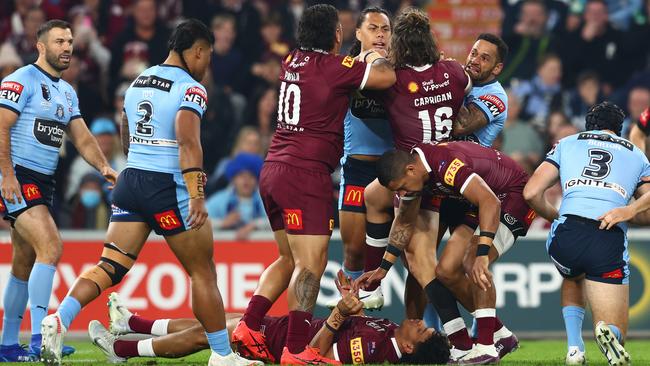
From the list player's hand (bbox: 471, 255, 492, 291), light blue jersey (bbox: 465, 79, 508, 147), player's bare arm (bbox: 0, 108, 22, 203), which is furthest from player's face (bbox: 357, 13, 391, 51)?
player's bare arm (bbox: 0, 108, 22, 203)

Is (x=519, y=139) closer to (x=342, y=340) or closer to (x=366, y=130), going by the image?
(x=366, y=130)

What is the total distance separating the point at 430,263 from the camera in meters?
9.96

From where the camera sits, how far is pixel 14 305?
10695 millimetres

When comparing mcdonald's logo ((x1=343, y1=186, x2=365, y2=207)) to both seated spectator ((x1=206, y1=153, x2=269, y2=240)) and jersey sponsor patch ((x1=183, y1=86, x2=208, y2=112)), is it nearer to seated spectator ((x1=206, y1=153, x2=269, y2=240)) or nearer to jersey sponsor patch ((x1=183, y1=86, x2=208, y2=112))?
jersey sponsor patch ((x1=183, y1=86, x2=208, y2=112))

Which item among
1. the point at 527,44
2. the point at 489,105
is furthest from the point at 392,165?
the point at 527,44

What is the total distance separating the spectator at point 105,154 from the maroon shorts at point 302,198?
5983mm

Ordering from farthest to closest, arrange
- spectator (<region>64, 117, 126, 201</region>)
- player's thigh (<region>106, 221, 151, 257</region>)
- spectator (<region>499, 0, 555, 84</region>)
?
spectator (<region>499, 0, 555, 84</region>), spectator (<region>64, 117, 126, 201</region>), player's thigh (<region>106, 221, 151, 257</region>)

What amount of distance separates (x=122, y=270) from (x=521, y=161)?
24.7 feet

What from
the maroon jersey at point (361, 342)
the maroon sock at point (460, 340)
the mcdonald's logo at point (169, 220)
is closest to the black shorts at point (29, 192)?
the mcdonald's logo at point (169, 220)

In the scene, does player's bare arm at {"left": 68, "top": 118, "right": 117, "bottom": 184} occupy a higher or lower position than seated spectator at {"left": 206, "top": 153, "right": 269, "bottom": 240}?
higher

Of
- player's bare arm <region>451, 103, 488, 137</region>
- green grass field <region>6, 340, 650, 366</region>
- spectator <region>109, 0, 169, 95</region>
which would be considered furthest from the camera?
spectator <region>109, 0, 169, 95</region>

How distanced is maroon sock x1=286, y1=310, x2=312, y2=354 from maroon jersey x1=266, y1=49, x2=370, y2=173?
1.16 meters

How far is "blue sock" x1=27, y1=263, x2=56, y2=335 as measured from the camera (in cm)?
1023

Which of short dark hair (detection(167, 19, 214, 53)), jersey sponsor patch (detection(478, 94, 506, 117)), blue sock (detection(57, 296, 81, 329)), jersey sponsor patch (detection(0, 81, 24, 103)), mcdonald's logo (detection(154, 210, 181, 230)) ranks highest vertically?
short dark hair (detection(167, 19, 214, 53))
